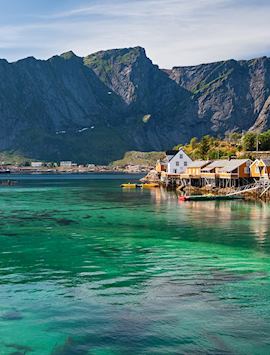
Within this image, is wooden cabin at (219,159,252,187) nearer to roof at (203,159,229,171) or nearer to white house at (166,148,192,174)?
roof at (203,159,229,171)

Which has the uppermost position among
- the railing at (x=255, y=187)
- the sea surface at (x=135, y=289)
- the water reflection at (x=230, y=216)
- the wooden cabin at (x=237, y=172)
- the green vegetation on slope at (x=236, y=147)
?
the green vegetation on slope at (x=236, y=147)

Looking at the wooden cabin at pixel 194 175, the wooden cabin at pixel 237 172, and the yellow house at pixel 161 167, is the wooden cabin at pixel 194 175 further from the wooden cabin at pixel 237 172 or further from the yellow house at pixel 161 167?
the yellow house at pixel 161 167

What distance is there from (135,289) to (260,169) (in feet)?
267

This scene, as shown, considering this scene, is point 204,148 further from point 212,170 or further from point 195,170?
point 212,170

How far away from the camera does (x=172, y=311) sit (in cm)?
2719

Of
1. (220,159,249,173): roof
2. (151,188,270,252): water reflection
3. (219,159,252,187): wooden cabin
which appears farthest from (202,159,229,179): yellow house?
(151,188,270,252): water reflection

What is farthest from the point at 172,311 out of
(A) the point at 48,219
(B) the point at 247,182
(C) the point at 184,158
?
(C) the point at 184,158

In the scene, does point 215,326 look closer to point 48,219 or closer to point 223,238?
point 223,238

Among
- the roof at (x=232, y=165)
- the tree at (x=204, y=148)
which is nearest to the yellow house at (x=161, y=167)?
the tree at (x=204, y=148)

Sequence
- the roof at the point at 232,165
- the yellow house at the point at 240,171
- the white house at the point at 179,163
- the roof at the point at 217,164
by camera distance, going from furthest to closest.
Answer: the white house at the point at 179,163, the roof at the point at 217,164, the roof at the point at 232,165, the yellow house at the point at 240,171

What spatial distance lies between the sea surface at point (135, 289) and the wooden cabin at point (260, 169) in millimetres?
47036

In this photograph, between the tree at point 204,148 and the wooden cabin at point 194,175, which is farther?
the tree at point 204,148

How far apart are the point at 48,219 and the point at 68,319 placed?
144ft

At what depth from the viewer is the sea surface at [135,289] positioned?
23734 mm
